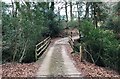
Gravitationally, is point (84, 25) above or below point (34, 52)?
above

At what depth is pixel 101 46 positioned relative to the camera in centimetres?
1645

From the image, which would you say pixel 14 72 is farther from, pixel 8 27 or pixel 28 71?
pixel 8 27

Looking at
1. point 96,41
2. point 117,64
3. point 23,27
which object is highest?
point 23,27

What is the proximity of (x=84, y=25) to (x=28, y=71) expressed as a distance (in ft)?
24.4

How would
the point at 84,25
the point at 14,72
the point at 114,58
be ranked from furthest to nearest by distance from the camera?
the point at 84,25, the point at 114,58, the point at 14,72

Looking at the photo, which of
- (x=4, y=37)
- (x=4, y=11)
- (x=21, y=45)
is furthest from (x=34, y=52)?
(x=4, y=11)

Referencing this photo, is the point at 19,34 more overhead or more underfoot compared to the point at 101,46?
more overhead

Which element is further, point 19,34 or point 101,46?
point 101,46

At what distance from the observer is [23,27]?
51.4ft

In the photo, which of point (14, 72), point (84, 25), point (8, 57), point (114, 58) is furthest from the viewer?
point (84, 25)

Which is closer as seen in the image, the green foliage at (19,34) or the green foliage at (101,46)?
the green foliage at (19,34)

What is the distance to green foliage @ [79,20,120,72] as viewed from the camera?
15531 mm

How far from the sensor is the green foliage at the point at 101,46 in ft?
51.0

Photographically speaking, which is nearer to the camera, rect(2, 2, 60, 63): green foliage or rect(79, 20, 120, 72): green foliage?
rect(2, 2, 60, 63): green foliage
